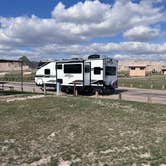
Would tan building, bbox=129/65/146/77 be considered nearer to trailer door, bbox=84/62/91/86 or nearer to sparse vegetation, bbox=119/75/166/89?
sparse vegetation, bbox=119/75/166/89

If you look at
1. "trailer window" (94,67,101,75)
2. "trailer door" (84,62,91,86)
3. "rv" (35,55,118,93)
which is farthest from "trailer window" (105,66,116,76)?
"trailer door" (84,62,91,86)

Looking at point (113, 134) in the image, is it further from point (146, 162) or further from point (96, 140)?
point (146, 162)

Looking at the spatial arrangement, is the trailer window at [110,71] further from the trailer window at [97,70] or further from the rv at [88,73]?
the trailer window at [97,70]

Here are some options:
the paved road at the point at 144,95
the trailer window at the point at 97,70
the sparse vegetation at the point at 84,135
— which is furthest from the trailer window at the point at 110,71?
the sparse vegetation at the point at 84,135

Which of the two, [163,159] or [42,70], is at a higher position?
[42,70]

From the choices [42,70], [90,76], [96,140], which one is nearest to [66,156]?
[96,140]

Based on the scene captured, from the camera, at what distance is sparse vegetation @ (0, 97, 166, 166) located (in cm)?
806

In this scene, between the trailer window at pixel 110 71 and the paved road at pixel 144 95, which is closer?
the paved road at pixel 144 95

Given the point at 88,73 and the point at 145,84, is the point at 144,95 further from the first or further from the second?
the point at 145,84

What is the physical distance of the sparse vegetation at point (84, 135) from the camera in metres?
8.06

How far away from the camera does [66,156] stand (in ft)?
26.9

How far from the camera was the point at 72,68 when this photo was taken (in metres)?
25.8

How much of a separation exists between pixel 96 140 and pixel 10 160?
9.30ft

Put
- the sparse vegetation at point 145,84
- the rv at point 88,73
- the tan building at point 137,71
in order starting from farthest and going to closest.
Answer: the tan building at point 137,71, the sparse vegetation at point 145,84, the rv at point 88,73
